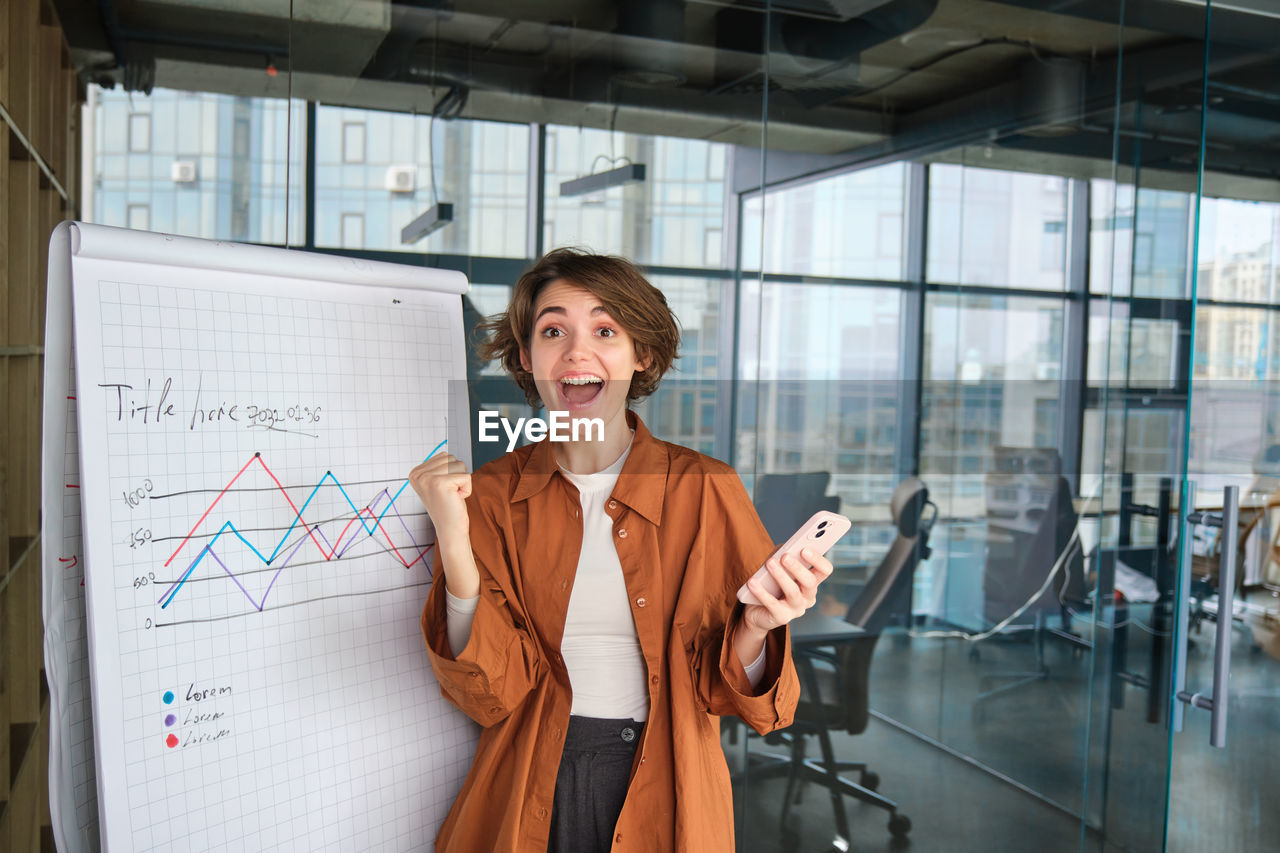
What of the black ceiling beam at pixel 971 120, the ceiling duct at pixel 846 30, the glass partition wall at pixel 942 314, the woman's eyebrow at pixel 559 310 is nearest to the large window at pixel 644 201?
the glass partition wall at pixel 942 314

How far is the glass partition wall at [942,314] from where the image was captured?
2.44 meters

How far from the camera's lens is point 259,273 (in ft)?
4.87

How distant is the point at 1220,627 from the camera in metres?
2.31

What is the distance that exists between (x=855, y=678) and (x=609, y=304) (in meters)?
1.72

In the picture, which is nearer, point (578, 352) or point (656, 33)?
point (578, 352)

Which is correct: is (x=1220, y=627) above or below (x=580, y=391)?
below

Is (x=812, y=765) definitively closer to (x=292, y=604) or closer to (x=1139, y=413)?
(x=1139, y=413)

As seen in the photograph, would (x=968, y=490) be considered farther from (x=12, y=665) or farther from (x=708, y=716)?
(x=12, y=665)

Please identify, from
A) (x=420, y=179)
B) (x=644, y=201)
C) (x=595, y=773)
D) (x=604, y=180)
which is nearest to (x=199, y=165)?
(x=420, y=179)

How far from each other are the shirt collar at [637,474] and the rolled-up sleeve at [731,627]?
3.2 inches

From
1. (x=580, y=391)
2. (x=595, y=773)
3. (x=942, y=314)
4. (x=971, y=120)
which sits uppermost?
(x=971, y=120)

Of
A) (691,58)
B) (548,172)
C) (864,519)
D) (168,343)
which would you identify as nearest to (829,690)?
(864,519)

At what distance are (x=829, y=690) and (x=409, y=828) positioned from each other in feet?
4.94

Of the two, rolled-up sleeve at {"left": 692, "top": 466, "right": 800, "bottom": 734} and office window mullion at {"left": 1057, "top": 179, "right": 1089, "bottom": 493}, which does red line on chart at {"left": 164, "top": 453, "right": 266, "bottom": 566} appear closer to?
rolled-up sleeve at {"left": 692, "top": 466, "right": 800, "bottom": 734}
